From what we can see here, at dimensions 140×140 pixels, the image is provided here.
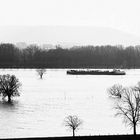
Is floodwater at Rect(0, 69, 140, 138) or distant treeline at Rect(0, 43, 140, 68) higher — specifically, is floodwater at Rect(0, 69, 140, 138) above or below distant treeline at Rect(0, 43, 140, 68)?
below

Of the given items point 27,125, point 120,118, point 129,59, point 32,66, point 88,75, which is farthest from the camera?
point 129,59

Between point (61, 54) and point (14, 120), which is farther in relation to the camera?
point (61, 54)

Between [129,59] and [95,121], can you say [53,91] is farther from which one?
[129,59]

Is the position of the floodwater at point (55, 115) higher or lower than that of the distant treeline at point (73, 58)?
lower

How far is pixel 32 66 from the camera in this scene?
13150cm

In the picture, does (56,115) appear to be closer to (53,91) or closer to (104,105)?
(104,105)

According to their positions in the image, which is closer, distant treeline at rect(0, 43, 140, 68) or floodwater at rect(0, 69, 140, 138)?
floodwater at rect(0, 69, 140, 138)

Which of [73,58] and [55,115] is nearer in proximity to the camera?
[55,115]

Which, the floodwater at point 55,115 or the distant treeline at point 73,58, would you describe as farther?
the distant treeline at point 73,58

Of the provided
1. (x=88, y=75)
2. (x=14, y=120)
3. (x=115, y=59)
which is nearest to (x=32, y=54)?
(x=115, y=59)

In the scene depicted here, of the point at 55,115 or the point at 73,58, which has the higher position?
the point at 73,58

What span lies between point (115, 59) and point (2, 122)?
4304 inches

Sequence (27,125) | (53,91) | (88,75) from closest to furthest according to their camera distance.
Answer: (27,125) → (53,91) → (88,75)

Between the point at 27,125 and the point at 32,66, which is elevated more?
the point at 32,66
